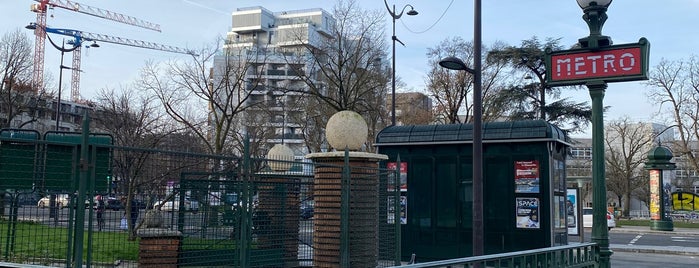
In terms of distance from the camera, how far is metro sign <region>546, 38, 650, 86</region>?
858cm

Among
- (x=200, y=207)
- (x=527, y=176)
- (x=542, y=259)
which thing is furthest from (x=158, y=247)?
(x=527, y=176)

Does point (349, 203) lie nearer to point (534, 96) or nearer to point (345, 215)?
point (345, 215)

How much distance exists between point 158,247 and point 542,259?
573cm

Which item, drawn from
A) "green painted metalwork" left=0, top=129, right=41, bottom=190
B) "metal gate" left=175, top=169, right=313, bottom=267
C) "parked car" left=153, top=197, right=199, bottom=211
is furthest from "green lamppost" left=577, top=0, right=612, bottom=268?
"green painted metalwork" left=0, top=129, right=41, bottom=190

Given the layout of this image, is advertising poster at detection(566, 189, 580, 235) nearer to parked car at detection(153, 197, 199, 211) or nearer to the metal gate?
the metal gate

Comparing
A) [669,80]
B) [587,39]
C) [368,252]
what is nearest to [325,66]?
[368,252]

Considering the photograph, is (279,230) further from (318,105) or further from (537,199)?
(318,105)

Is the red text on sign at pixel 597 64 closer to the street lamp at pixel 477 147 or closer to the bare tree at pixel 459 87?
the street lamp at pixel 477 147

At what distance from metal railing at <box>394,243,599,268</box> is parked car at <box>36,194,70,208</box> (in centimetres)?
471

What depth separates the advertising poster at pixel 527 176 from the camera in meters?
14.4

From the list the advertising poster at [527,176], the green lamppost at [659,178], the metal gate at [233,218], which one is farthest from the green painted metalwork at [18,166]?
the green lamppost at [659,178]

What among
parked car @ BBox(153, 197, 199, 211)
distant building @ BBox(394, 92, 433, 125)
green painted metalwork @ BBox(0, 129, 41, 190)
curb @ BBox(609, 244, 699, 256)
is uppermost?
distant building @ BBox(394, 92, 433, 125)

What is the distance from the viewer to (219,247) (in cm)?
940

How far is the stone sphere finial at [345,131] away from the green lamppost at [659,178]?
28.5m
